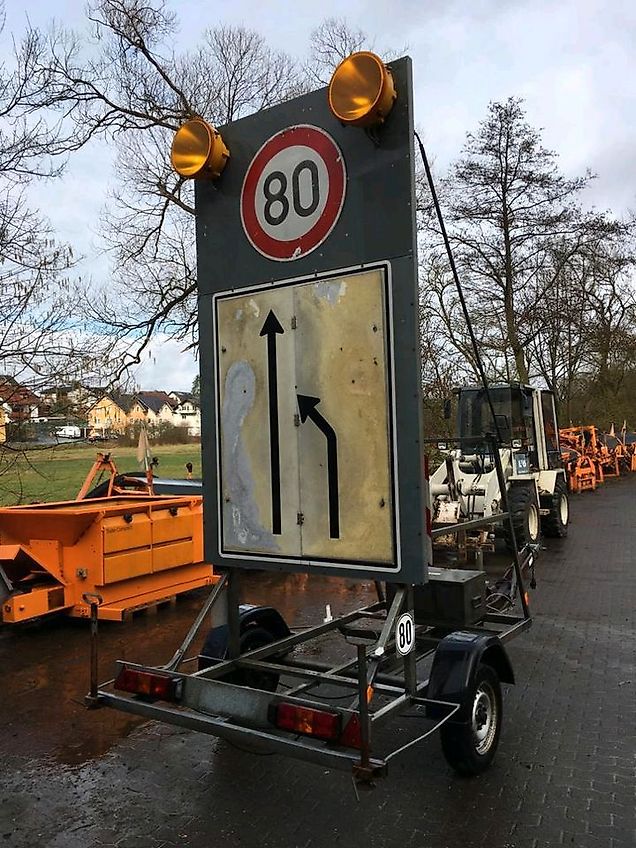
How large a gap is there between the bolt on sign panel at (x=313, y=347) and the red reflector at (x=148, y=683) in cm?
69

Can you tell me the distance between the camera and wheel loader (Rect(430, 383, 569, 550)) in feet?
37.3

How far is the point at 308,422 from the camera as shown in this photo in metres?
3.69

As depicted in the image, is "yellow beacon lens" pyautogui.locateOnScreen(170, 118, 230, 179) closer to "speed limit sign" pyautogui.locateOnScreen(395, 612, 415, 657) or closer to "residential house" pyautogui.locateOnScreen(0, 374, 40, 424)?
"speed limit sign" pyautogui.locateOnScreen(395, 612, 415, 657)

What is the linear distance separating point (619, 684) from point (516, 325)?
62.3 ft

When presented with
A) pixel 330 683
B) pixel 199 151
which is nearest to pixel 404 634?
pixel 330 683

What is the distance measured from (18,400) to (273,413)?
5.62 metres

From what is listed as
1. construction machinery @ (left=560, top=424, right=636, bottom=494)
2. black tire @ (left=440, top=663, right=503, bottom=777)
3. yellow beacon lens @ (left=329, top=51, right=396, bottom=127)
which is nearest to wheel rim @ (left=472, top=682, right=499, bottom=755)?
black tire @ (left=440, top=663, right=503, bottom=777)

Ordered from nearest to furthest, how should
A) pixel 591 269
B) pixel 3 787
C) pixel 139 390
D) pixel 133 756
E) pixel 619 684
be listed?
pixel 3 787 → pixel 133 756 → pixel 619 684 → pixel 139 390 → pixel 591 269

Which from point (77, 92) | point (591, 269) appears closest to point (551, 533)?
point (77, 92)

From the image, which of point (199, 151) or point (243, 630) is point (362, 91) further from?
point (243, 630)

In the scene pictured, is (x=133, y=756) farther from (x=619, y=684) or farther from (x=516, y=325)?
(x=516, y=325)

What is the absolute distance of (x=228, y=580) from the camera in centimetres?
420

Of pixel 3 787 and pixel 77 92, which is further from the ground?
pixel 77 92

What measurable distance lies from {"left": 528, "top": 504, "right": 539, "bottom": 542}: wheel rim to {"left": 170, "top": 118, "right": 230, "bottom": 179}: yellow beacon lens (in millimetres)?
9395
